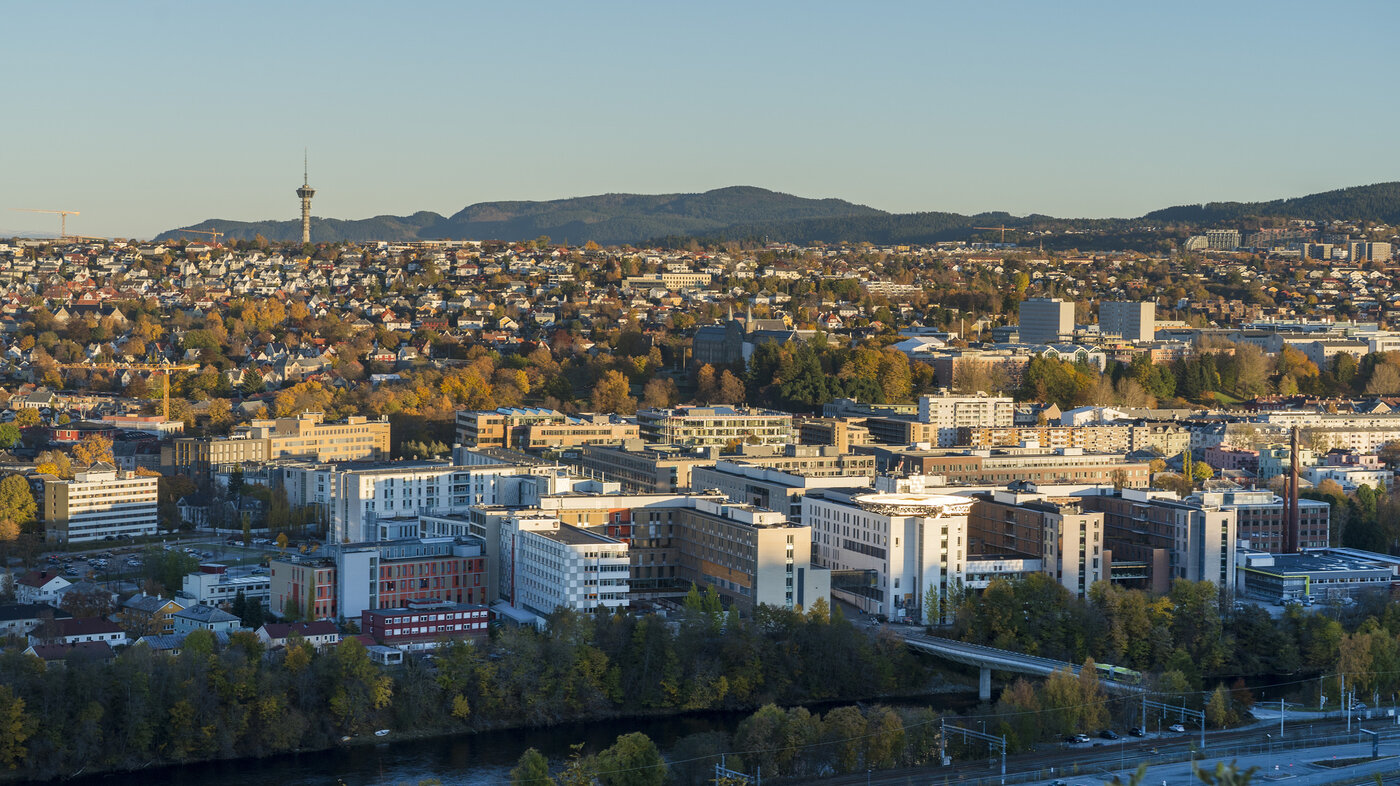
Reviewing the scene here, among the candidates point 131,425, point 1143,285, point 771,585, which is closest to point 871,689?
point 771,585

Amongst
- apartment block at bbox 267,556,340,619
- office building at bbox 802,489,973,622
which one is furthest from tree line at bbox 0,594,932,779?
apartment block at bbox 267,556,340,619

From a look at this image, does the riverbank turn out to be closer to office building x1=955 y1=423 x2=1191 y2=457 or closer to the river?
the river

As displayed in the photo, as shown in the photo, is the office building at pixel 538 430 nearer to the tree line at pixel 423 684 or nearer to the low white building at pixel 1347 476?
the low white building at pixel 1347 476

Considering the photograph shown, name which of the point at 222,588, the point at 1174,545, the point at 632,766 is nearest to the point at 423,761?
the point at 632,766

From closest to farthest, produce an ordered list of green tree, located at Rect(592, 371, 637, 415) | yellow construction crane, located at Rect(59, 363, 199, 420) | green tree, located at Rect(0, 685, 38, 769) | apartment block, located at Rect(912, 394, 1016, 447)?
1. green tree, located at Rect(0, 685, 38, 769)
2. apartment block, located at Rect(912, 394, 1016, 447)
3. green tree, located at Rect(592, 371, 637, 415)
4. yellow construction crane, located at Rect(59, 363, 199, 420)

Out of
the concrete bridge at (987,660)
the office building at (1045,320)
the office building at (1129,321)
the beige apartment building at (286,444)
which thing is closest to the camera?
the concrete bridge at (987,660)

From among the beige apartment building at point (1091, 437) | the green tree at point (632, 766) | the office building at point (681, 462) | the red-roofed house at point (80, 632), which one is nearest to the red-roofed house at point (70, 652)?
the red-roofed house at point (80, 632)

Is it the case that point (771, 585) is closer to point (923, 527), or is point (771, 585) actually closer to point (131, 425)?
point (923, 527)

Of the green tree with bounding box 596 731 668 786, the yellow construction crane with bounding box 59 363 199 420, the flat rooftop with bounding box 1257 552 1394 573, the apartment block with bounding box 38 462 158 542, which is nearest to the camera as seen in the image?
the green tree with bounding box 596 731 668 786

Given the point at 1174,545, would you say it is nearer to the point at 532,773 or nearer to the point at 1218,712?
the point at 1218,712
